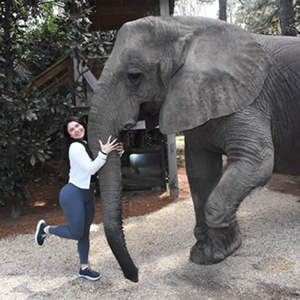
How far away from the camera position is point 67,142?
3.63 m

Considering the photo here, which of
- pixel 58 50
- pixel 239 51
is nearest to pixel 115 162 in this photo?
pixel 239 51

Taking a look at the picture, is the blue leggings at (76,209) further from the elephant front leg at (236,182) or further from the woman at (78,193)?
the elephant front leg at (236,182)

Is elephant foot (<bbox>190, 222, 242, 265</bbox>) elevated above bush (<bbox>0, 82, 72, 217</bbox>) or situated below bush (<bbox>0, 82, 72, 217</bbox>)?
below

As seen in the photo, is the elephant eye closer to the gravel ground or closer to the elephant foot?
the elephant foot

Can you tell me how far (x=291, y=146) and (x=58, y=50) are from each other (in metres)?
5.27

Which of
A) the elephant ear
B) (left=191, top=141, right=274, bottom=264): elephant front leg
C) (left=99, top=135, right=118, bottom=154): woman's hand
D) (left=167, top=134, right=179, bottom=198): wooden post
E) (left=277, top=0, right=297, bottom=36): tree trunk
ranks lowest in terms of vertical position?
(left=167, top=134, right=179, bottom=198): wooden post

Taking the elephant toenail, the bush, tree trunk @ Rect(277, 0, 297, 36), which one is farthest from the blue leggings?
tree trunk @ Rect(277, 0, 297, 36)

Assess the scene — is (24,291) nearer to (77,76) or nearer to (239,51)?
(239,51)

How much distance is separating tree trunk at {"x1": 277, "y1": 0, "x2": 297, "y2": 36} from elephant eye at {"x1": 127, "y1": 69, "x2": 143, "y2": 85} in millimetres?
7364

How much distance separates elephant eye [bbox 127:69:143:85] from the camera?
3023mm

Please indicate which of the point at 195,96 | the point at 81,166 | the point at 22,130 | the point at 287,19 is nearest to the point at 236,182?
the point at 195,96

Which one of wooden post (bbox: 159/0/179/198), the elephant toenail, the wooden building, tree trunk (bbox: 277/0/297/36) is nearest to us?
the elephant toenail

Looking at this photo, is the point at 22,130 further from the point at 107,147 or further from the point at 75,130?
the point at 107,147

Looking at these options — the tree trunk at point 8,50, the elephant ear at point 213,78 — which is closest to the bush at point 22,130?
the tree trunk at point 8,50
